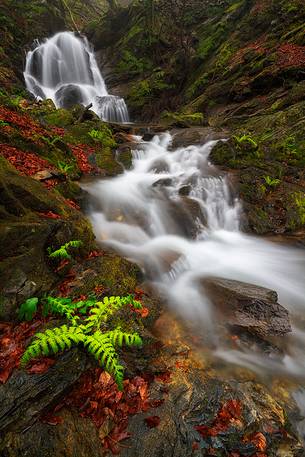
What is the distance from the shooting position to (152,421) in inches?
93.8

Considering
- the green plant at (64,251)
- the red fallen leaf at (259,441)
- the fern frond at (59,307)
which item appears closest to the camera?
the red fallen leaf at (259,441)

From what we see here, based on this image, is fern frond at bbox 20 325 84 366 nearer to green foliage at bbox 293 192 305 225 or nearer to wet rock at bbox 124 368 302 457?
wet rock at bbox 124 368 302 457

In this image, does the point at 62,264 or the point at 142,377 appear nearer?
the point at 142,377

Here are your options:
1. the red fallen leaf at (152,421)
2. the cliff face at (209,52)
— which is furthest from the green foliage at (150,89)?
the red fallen leaf at (152,421)

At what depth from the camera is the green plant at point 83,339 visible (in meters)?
2.11

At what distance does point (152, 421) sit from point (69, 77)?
26.9 meters

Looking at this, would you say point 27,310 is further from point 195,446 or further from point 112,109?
point 112,109

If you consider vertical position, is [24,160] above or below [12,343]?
above

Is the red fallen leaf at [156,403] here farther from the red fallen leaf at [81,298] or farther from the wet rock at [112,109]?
the wet rock at [112,109]

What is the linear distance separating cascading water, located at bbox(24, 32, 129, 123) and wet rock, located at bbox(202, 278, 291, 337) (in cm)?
1760

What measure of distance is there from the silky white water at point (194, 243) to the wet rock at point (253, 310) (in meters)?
0.27

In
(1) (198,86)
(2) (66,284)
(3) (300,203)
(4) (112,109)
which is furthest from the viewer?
(4) (112,109)

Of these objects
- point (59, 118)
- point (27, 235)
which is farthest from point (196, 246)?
point (59, 118)

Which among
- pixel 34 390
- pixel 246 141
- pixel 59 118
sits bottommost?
pixel 34 390
